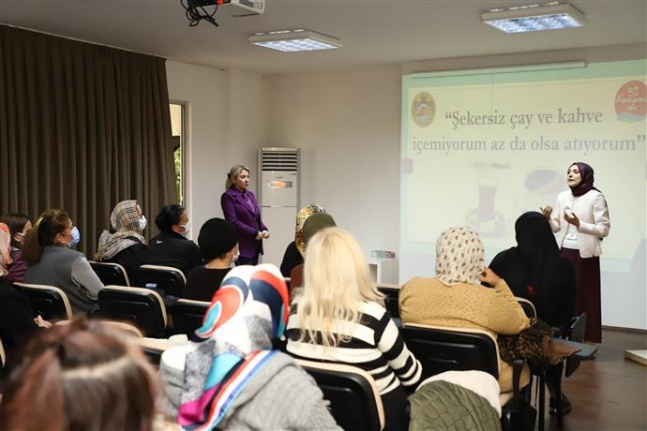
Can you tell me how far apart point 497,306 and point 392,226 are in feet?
18.5

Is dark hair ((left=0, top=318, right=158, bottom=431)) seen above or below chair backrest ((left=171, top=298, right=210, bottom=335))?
above

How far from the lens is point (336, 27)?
5941mm

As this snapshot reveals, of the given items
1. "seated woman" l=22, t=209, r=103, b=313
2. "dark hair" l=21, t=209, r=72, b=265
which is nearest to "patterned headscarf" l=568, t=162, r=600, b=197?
"seated woman" l=22, t=209, r=103, b=313

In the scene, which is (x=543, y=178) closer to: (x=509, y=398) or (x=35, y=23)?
(x=509, y=398)

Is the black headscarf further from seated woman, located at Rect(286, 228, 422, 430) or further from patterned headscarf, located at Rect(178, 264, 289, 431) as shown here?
patterned headscarf, located at Rect(178, 264, 289, 431)

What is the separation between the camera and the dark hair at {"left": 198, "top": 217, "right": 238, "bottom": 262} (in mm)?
3544

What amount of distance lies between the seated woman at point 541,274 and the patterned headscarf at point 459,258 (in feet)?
3.37

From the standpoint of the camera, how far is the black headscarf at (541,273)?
150 inches

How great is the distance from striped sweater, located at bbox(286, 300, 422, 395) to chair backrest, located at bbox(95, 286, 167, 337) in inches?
62.4

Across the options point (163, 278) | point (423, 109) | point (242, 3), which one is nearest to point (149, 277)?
point (163, 278)

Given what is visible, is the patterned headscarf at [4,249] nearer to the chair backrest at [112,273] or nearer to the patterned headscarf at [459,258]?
the chair backrest at [112,273]

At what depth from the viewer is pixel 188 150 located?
812 cm

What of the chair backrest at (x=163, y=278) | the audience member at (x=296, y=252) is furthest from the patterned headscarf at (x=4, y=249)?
the audience member at (x=296, y=252)

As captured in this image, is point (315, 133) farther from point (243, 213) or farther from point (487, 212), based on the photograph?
point (487, 212)
